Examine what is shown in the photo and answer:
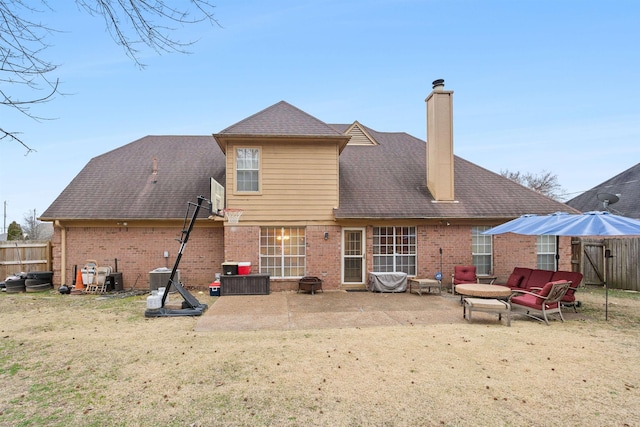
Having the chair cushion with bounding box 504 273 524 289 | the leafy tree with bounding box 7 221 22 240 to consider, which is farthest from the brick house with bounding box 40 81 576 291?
the leafy tree with bounding box 7 221 22 240

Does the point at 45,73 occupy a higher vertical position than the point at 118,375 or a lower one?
higher

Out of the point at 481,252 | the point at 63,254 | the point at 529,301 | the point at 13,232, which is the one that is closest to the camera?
the point at 529,301

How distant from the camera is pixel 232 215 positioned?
11125 millimetres

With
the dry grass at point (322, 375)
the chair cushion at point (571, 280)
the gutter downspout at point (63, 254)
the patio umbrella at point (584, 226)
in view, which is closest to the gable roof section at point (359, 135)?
the patio umbrella at point (584, 226)

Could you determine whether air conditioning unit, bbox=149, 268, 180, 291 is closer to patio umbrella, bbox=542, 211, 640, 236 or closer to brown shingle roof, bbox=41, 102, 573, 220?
brown shingle roof, bbox=41, 102, 573, 220

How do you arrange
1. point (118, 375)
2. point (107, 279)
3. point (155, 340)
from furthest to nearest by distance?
1. point (107, 279)
2. point (155, 340)
3. point (118, 375)

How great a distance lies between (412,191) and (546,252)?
547 centimetres

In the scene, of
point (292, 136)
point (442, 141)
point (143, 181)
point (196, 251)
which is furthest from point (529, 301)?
point (143, 181)

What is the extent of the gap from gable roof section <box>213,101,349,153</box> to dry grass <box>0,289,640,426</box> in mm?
6383

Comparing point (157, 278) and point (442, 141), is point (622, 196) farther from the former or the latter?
point (157, 278)

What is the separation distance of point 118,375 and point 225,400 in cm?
189

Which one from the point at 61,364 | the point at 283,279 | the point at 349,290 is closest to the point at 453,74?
the point at 349,290

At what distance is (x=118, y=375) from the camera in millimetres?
4746

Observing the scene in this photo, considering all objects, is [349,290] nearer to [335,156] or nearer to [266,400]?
[335,156]
